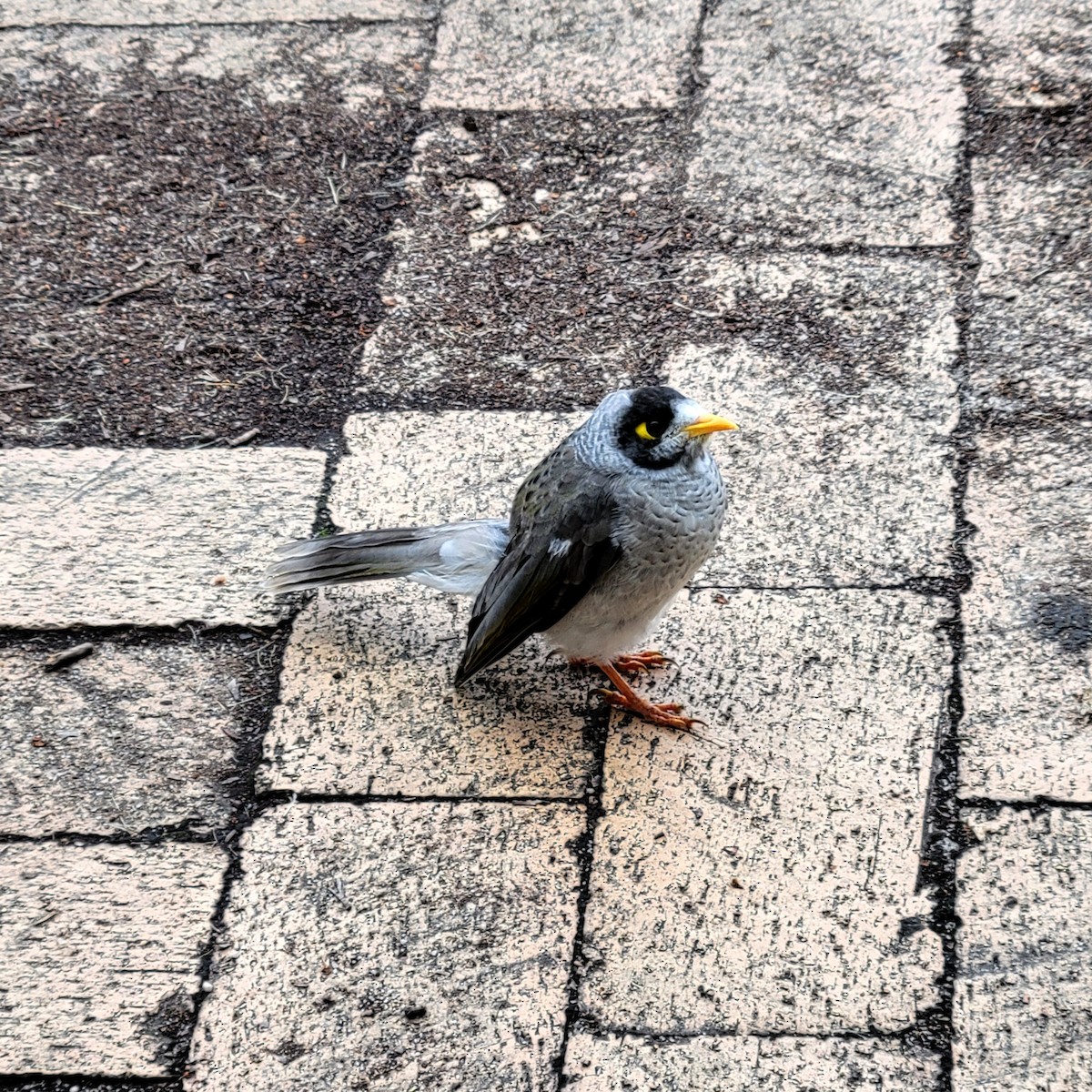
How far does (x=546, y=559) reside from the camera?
3.48 meters

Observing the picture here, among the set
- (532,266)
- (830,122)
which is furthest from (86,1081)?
(830,122)

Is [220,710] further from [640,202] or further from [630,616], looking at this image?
[640,202]

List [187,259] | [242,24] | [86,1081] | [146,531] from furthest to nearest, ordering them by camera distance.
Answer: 1. [242,24]
2. [187,259]
3. [146,531]
4. [86,1081]

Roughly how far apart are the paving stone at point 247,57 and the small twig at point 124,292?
1.28 metres

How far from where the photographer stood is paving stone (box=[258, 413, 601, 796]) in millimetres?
3602

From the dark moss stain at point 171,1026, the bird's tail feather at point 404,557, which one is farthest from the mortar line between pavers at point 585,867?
the dark moss stain at point 171,1026

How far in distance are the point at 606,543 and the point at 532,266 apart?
2104mm

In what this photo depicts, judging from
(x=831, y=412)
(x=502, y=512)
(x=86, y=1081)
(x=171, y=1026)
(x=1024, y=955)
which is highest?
(x=831, y=412)

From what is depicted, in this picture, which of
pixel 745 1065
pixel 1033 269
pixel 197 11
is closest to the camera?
pixel 745 1065

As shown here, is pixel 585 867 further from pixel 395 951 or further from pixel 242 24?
pixel 242 24

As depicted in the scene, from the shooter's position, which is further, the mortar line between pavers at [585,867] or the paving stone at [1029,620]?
the paving stone at [1029,620]

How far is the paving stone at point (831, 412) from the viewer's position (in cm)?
402

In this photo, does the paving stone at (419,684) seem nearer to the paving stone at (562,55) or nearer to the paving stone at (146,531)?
the paving stone at (146,531)

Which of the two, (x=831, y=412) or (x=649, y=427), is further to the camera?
(x=831, y=412)
